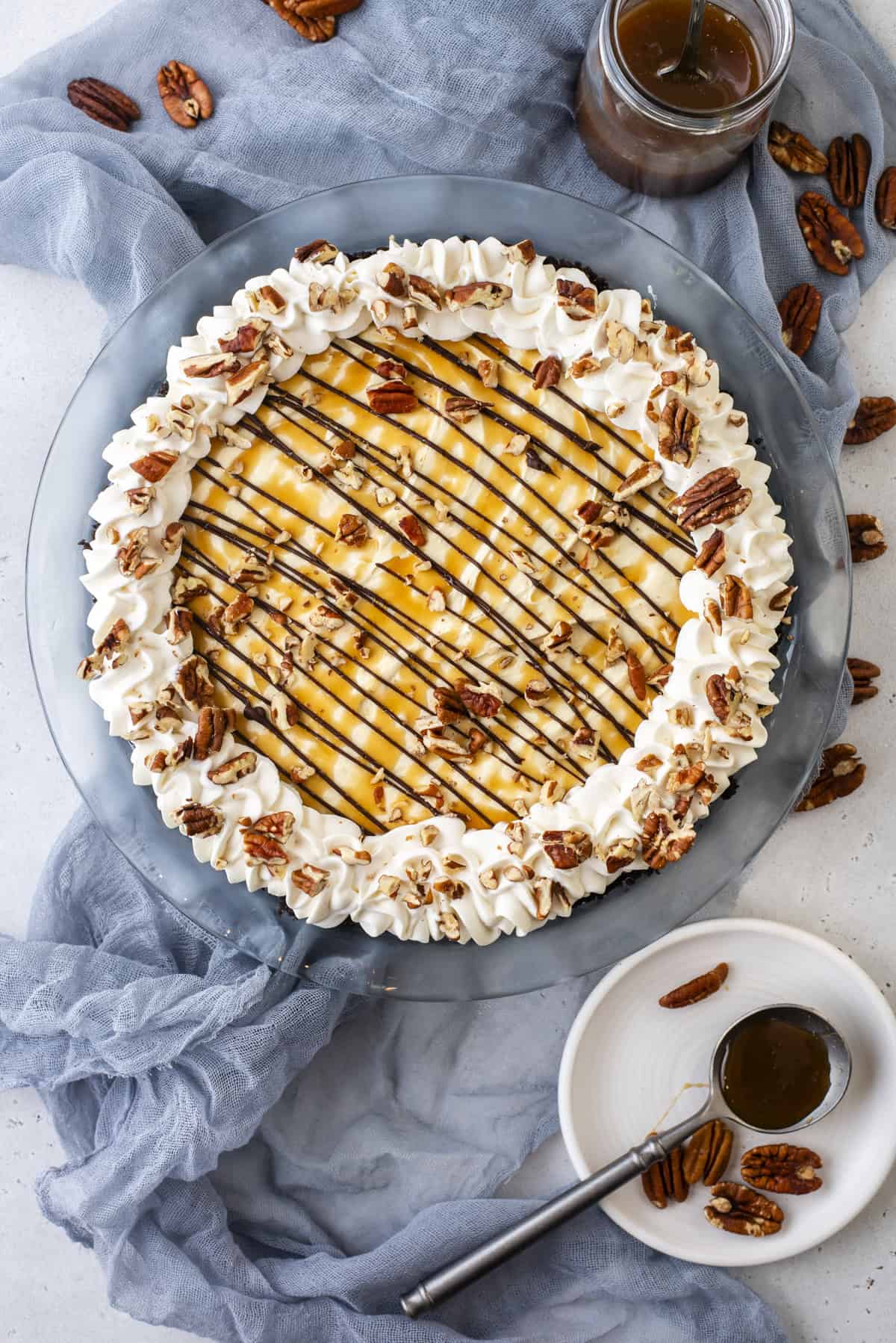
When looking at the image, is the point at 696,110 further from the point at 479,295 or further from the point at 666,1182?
the point at 666,1182

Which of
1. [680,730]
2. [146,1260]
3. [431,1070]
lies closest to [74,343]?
[680,730]

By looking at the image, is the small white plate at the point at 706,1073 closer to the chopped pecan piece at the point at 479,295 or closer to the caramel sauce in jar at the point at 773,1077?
the caramel sauce in jar at the point at 773,1077

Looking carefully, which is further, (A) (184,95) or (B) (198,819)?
(A) (184,95)

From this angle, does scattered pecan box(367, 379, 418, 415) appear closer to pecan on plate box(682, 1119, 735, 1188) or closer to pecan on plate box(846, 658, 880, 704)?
pecan on plate box(846, 658, 880, 704)

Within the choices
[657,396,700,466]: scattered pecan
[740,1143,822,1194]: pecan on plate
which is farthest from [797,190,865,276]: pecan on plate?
[740,1143,822,1194]: pecan on plate

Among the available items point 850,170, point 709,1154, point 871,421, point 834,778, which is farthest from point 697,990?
point 850,170

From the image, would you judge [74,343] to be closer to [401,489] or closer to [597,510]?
[401,489]
